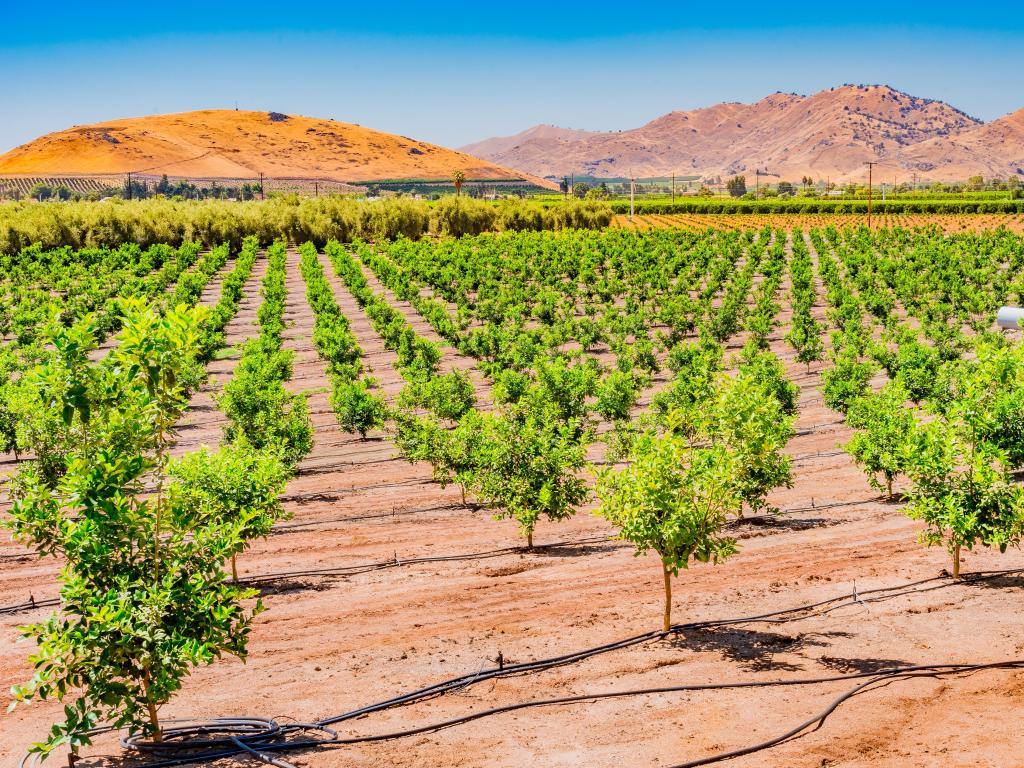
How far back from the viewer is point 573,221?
104 metres

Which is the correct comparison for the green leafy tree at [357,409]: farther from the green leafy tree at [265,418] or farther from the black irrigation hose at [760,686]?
the black irrigation hose at [760,686]

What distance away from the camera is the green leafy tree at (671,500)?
11.6 meters

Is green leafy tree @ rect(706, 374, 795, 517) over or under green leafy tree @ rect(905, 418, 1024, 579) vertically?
over

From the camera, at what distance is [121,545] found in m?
8.88

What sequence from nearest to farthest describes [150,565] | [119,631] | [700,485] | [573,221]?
[119,631] → [150,565] → [700,485] → [573,221]

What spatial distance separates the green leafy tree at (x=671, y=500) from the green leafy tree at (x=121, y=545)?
15.8 ft

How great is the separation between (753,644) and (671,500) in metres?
2.48

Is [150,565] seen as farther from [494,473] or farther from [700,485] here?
[494,473]

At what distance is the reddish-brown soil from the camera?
9977mm

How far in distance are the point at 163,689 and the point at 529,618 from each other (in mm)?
6034

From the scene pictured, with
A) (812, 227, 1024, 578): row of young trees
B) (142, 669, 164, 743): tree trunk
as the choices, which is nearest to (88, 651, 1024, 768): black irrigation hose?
(142, 669, 164, 743): tree trunk

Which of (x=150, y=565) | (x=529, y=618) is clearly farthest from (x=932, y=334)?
(x=150, y=565)

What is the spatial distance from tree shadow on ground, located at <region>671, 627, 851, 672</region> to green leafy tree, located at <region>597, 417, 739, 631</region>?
50.0 inches

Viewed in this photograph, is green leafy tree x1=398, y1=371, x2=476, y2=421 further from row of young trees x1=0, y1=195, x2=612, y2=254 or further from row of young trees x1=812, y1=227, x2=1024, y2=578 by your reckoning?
row of young trees x1=0, y1=195, x2=612, y2=254
